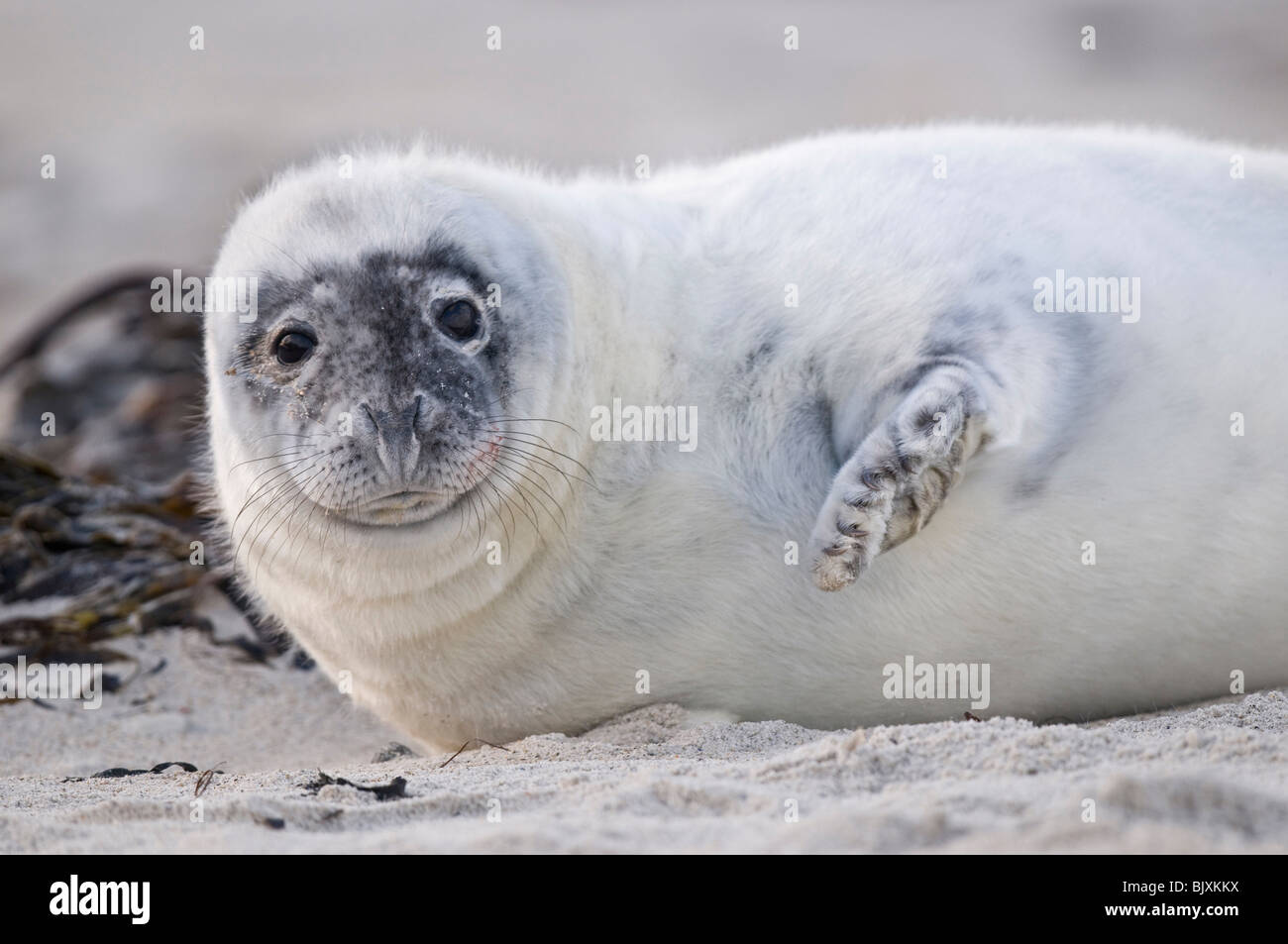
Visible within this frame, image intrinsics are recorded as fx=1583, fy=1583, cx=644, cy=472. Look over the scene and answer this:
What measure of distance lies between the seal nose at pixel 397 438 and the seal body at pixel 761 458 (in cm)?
11

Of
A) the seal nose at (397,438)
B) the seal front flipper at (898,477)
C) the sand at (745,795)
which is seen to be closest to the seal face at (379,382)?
the seal nose at (397,438)

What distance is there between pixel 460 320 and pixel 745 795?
1257 mm

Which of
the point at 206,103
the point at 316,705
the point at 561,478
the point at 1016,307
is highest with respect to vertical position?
the point at 206,103

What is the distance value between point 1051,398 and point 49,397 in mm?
5370

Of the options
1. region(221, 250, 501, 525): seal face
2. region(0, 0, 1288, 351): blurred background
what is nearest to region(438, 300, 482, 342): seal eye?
region(221, 250, 501, 525): seal face

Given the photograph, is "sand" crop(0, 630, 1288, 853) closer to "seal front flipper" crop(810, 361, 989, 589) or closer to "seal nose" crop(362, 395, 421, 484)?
"seal front flipper" crop(810, 361, 989, 589)

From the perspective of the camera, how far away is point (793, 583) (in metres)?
3.41

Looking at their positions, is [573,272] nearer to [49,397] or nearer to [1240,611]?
[1240,611]

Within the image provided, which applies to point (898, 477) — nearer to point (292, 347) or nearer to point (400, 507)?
point (400, 507)

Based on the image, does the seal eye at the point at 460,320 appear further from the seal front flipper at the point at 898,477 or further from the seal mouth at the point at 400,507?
the seal front flipper at the point at 898,477

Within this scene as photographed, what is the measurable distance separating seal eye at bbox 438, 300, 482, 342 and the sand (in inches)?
34.8

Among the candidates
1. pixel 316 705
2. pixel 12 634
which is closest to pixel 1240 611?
pixel 316 705

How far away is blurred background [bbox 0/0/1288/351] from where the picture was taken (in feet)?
34.4

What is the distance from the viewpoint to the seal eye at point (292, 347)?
10.5 feet
